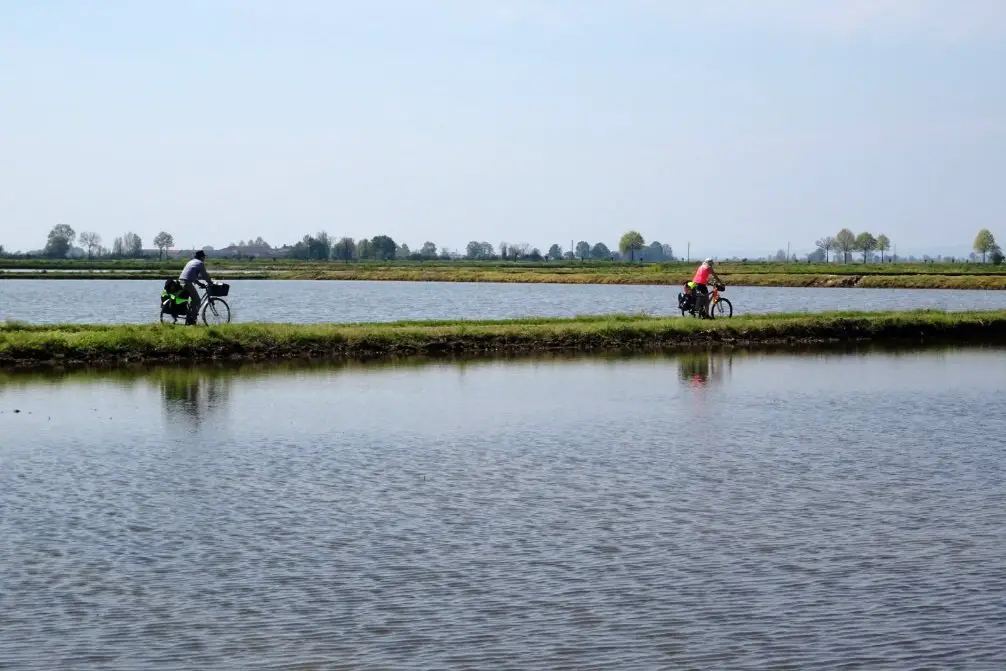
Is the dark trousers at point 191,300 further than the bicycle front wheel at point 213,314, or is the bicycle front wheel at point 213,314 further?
the bicycle front wheel at point 213,314

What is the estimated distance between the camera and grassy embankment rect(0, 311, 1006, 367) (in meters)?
26.9

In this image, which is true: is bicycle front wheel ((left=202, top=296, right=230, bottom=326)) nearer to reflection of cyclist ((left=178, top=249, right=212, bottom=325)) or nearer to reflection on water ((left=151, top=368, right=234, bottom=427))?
reflection of cyclist ((left=178, top=249, right=212, bottom=325))

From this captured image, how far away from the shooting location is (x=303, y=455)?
51.4 feet

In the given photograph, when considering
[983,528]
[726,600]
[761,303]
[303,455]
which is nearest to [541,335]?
[303,455]

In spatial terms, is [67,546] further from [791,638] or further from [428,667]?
[791,638]

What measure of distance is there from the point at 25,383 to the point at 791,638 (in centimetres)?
1795

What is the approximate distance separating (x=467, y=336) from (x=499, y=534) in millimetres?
19166

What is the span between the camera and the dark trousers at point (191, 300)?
30.2 m

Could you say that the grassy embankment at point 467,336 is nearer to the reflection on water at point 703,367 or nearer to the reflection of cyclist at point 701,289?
the reflection of cyclist at point 701,289

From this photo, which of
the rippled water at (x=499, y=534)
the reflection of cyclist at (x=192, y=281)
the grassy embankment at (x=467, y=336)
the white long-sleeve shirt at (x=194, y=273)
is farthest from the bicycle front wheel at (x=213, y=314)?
the rippled water at (x=499, y=534)

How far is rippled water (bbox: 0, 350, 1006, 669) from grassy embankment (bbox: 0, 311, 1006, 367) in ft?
20.0

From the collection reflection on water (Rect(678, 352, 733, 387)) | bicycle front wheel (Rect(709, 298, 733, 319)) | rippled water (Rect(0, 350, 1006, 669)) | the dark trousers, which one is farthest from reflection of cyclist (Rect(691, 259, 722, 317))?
rippled water (Rect(0, 350, 1006, 669))

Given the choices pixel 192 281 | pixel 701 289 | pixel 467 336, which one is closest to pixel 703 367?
pixel 467 336

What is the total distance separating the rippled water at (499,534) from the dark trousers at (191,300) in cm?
937
